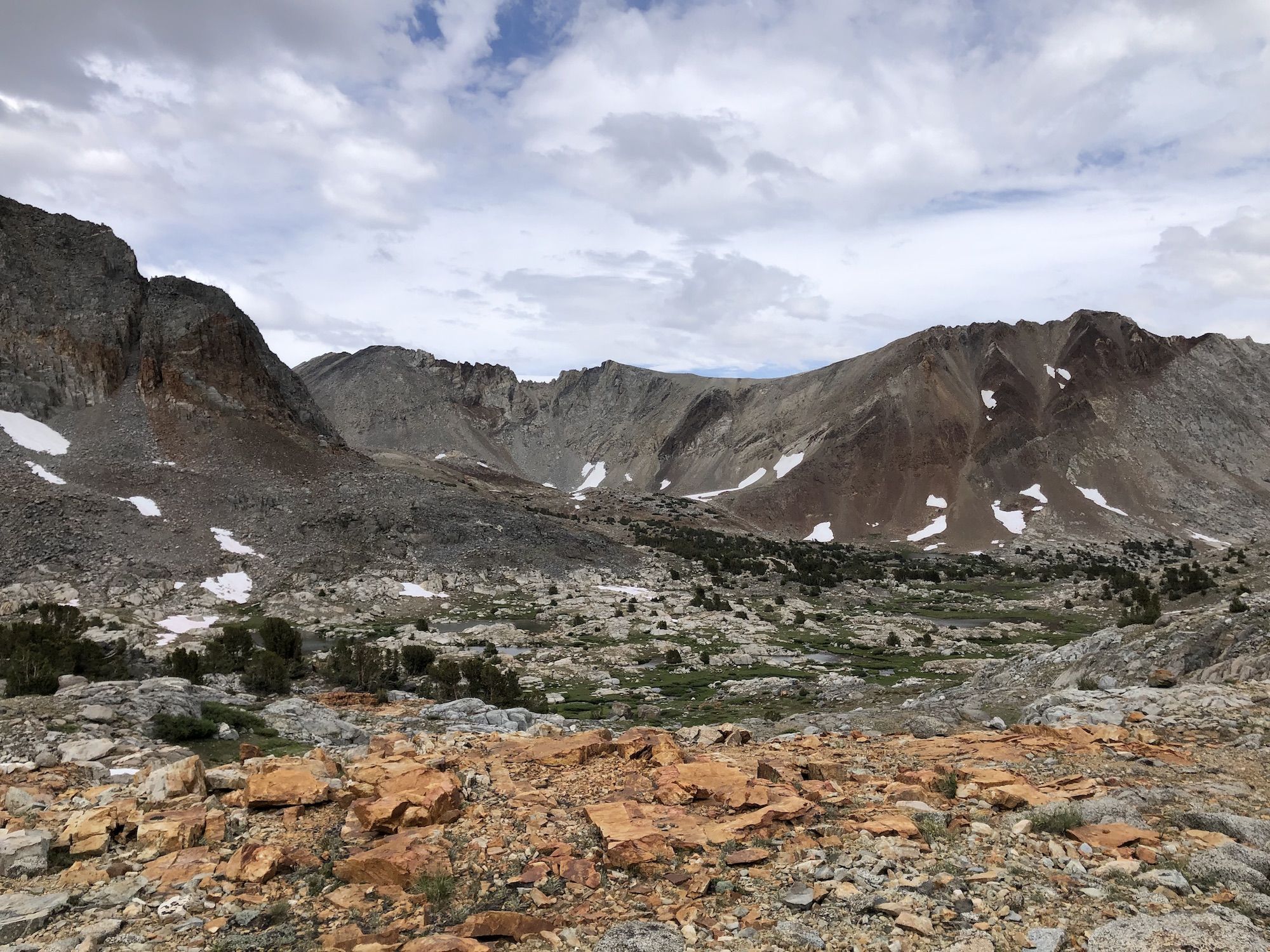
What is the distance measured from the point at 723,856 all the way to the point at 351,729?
11.5 metres

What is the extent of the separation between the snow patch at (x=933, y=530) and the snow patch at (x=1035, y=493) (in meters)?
13.5

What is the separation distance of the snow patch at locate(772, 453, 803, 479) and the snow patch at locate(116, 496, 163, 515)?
100272 millimetres

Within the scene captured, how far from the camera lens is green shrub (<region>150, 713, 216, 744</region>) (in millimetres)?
12711

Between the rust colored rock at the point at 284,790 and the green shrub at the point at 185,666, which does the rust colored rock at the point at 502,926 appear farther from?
the green shrub at the point at 185,666

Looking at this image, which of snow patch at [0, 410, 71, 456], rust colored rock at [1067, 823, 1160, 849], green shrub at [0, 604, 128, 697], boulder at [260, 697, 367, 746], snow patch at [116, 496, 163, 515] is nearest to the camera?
rust colored rock at [1067, 823, 1160, 849]

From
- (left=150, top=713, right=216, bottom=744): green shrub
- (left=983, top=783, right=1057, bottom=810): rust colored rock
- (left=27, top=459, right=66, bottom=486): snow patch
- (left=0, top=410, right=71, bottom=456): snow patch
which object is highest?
(left=0, top=410, right=71, bottom=456): snow patch

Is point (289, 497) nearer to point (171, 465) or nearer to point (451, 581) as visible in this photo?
point (171, 465)

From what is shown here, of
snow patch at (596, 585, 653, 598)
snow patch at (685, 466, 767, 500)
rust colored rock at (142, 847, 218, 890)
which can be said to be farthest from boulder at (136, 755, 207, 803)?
snow patch at (685, 466, 767, 500)

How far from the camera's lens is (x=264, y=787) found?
8.96m

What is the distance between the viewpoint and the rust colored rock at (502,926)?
19.9 ft

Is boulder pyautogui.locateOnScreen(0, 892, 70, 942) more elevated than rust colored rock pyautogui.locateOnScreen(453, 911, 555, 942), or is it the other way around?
rust colored rock pyautogui.locateOnScreen(453, 911, 555, 942)

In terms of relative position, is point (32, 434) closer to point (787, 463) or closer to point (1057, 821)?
point (1057, 821)

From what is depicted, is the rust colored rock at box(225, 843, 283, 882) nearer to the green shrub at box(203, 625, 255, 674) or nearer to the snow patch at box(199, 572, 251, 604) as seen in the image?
the green shrub at box(203, 625, 255, 674)

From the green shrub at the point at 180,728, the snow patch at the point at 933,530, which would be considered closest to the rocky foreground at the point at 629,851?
the green shrub at the point at 180,728
